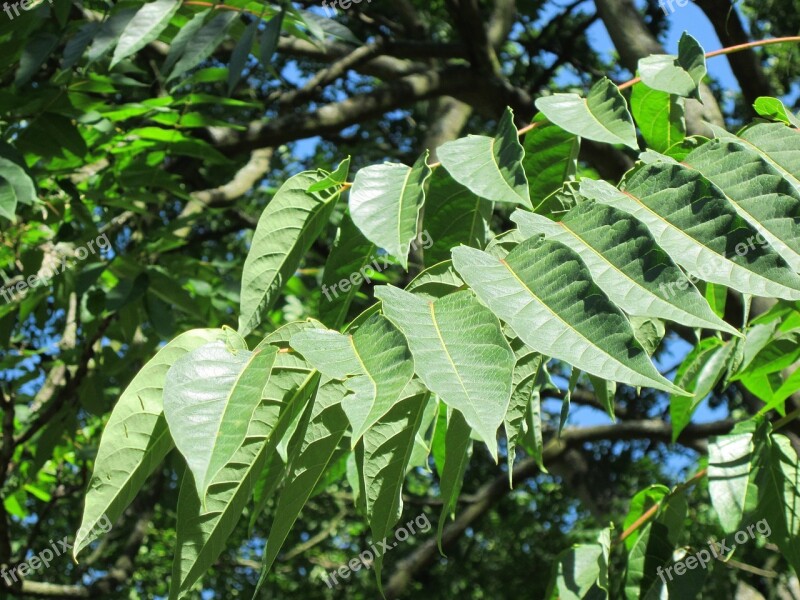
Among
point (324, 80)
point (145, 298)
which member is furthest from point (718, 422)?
point (145, 298)

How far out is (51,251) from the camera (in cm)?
291

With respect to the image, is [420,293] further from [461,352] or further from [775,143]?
[775,143]

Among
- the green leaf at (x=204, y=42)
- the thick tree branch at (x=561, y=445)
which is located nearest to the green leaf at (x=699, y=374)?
the green leaf at (x=204, y=42)

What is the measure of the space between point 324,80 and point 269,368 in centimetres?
306

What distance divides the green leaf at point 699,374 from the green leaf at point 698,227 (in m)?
0.73

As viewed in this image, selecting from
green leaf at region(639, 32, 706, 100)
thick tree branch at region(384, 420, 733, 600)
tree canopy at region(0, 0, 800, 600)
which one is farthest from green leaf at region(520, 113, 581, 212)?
thick tree branch at region(384, 420, 733, 600)

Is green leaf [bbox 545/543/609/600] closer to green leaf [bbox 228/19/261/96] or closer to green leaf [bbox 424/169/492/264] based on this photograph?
green leaf [bbox 424/169/492/264]

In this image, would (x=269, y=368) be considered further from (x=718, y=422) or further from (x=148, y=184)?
(x=718, y=422)

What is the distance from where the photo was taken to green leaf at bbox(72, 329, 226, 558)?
2.72 feet

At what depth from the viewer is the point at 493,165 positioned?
100 cm

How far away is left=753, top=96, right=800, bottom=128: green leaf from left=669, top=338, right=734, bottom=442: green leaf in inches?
21.6

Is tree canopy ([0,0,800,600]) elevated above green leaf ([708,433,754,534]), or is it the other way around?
tree canopy ([0,0,800,600])

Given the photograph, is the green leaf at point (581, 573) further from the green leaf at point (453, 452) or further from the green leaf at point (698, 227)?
the green leaf at point (698, 227)

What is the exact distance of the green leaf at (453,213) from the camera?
44.8 inches
